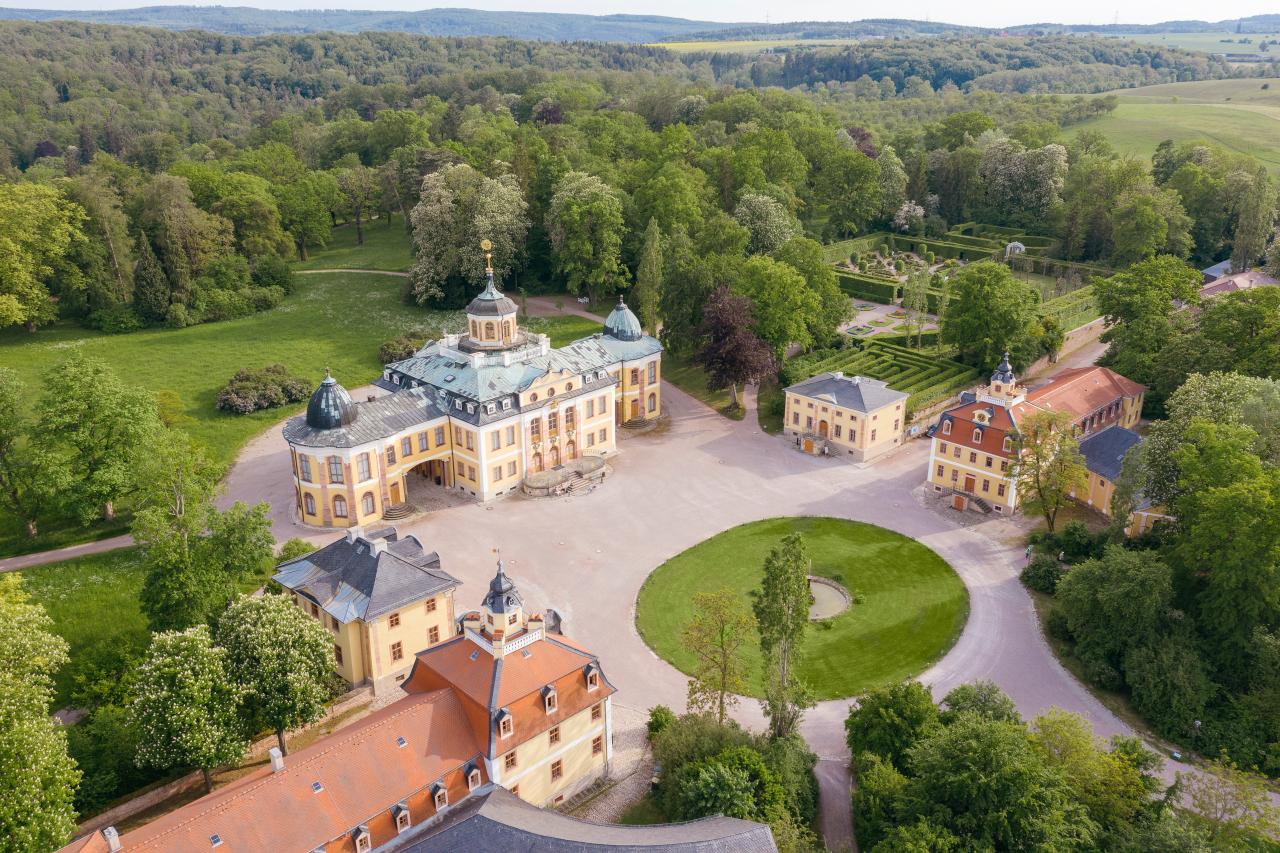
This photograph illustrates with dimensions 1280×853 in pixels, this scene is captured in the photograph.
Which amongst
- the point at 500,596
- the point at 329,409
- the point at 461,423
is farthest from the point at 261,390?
the point at 500,596

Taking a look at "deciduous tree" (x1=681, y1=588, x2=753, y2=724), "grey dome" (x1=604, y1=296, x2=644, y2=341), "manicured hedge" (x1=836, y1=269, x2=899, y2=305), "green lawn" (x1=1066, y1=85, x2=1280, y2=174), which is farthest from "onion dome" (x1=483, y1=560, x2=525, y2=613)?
"green lawn" (x1=1066, y1=85, x2=1280, y2=174)

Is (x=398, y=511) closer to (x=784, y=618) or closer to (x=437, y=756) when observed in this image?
(x=437, y=756)

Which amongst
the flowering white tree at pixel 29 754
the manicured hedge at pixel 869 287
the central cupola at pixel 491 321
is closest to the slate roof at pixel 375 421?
the central cupola at pixel 491 321

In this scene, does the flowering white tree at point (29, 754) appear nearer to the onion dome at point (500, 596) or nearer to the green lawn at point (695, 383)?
the onion dome at point (500, 596)

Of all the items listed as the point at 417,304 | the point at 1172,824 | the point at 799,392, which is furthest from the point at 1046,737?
the point at 417,304

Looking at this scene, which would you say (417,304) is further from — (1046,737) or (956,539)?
(1046,737)
